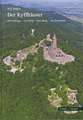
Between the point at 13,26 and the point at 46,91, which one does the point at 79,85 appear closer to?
the point at 46,91

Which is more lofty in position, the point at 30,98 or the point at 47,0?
the point at 47,0

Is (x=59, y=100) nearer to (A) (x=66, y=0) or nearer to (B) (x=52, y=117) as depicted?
(B) (x=52, y=117)

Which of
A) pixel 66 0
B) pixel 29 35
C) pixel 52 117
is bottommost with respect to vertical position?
pixel 52 117

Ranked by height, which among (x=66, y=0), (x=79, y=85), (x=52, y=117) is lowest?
(x=52, y=117)

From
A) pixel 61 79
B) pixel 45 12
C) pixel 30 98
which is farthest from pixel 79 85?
pixel 45 12

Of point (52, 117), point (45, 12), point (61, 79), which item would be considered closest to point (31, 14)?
point (45, 12)

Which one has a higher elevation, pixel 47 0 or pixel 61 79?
pixel 47 0
